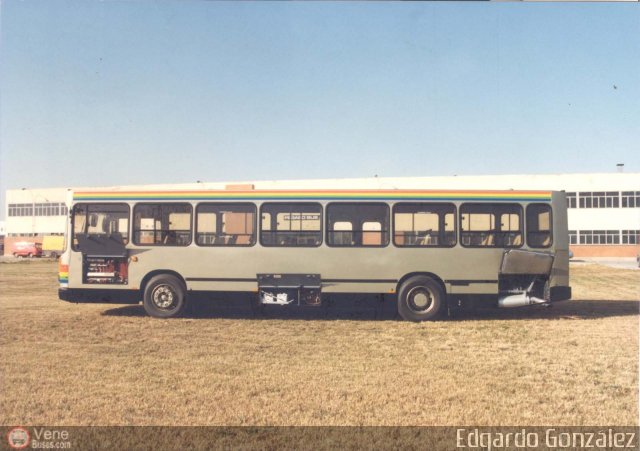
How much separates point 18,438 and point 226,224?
7661mm

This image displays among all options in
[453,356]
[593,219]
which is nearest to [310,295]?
[453,356]

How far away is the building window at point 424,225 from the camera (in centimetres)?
1187

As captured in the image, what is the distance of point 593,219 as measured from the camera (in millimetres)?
52875

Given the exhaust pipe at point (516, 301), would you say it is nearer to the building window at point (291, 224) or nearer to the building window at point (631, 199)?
the building window at point (291, 224)

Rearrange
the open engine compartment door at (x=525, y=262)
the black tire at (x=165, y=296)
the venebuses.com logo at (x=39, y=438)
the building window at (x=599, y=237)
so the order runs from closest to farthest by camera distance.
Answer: the venebuses.com logo at (x=39, y=438)
the open engine compartment door at (x=525, y=262)
the black tire at (x=165, y=296)
the building window at (x=599, y=237)

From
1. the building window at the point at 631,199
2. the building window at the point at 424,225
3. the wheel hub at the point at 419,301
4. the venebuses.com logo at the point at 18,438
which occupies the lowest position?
the venebuses.com logo at the point at 18,438

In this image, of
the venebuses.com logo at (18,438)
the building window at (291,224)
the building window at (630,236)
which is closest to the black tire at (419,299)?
the building window at (291,224)

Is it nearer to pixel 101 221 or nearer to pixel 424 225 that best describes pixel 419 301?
pixel 424 225

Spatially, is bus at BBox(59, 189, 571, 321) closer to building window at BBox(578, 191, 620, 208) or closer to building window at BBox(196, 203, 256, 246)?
building window at BBox(196, 203, 256, 246)

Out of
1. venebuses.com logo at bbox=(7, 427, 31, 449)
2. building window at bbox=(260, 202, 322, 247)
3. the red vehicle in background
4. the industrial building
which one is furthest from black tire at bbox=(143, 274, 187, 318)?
the red vehicle in background

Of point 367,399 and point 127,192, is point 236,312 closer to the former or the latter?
point 127,192

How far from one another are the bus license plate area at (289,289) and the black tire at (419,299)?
1.85 meters

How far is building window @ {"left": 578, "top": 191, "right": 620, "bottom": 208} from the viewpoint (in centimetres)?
5250

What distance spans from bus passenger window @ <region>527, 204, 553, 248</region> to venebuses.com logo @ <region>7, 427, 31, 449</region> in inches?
402
